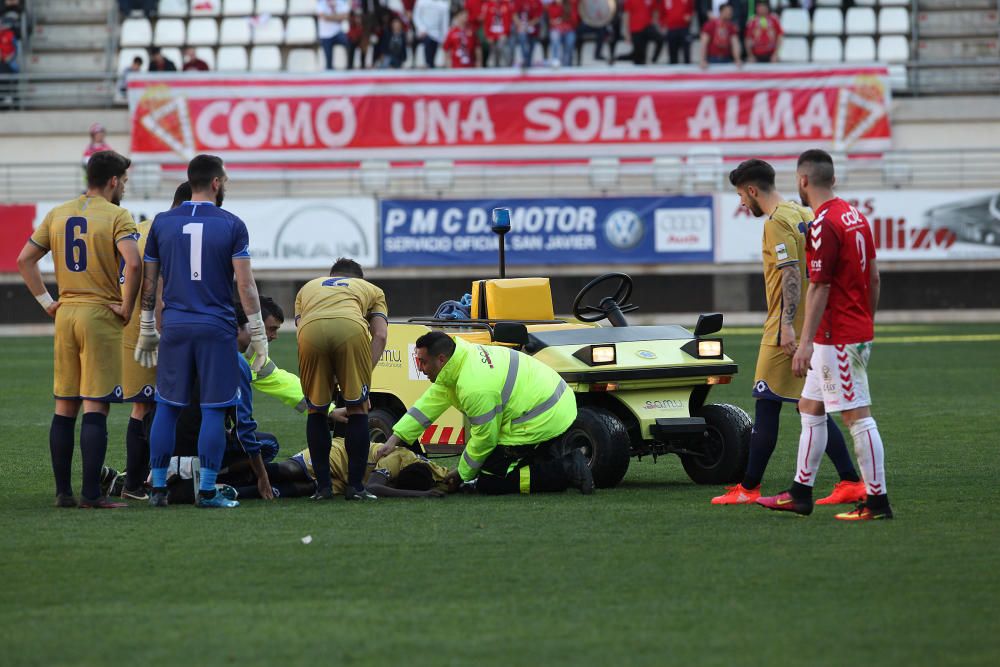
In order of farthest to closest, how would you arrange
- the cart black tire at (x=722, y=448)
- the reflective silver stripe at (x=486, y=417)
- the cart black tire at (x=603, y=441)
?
1. the cart black tire at (x=722, y=448)
2. the cart black tire at (x=603, y=441)
3. the reflective silver stripe at (x=486, y=417)

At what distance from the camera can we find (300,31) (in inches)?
1175

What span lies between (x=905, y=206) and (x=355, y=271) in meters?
17.7

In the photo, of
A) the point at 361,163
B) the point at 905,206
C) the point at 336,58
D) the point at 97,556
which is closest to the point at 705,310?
the point at 905,206

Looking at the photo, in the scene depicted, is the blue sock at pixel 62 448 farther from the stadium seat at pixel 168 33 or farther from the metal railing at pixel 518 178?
the stadium seat at pixel 168 33

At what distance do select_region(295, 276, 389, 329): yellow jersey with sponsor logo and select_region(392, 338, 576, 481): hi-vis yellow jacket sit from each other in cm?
54

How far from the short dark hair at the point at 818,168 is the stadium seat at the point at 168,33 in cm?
2418

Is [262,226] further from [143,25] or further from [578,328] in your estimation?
[578,328]

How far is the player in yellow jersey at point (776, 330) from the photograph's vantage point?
799 centimetres

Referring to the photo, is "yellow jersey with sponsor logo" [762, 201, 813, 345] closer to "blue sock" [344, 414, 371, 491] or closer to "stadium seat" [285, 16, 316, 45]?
"blue sock" [344, 414, 371, 491]

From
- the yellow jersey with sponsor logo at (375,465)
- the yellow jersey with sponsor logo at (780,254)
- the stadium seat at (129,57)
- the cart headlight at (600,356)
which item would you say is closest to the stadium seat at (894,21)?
the stadium seat at (129,57)

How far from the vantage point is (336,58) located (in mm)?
28469

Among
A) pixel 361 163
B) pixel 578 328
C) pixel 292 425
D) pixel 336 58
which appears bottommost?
pixel 292 425

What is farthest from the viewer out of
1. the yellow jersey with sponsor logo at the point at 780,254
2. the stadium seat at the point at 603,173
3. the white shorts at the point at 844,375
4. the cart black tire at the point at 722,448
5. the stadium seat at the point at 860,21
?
the stadium seat at the point at 860,21

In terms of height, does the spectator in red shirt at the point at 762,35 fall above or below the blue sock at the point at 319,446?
above
